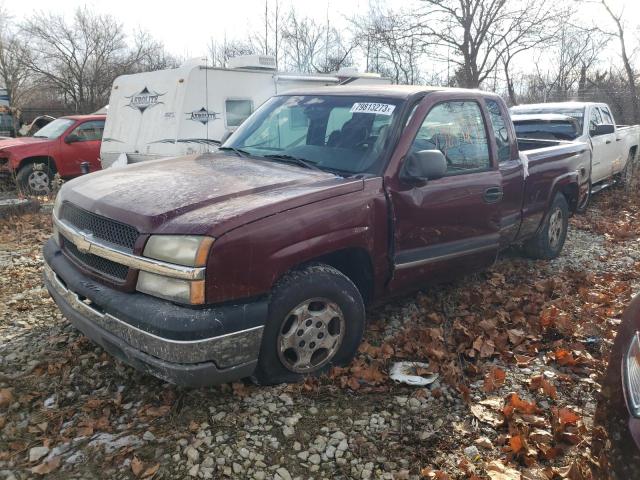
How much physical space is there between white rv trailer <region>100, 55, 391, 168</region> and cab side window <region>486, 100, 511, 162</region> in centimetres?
582

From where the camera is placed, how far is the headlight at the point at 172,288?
2.65 meters

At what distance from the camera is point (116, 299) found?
9.36 ft

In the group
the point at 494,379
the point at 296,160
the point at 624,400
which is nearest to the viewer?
the point at 624,400

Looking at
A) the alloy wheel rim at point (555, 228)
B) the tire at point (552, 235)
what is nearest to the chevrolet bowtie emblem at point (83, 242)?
the tire at point (552, 235)

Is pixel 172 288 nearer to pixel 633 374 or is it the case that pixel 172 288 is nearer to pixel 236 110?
pixel 633 374

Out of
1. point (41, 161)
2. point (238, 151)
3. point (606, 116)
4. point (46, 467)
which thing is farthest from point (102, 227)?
point (606, 116)

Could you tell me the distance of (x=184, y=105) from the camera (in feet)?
30.3

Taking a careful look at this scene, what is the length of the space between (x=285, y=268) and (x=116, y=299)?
923 mm

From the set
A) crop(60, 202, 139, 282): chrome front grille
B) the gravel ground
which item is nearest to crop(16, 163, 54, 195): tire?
the gravel ground

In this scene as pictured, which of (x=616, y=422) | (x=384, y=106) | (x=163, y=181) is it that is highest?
(x=384, y=106)

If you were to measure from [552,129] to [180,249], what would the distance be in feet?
26.0

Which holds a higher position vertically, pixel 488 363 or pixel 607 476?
pixel 607 476

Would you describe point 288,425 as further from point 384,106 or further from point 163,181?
point 384,106

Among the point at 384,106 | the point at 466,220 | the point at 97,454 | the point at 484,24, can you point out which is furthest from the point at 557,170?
the point at 484,24
